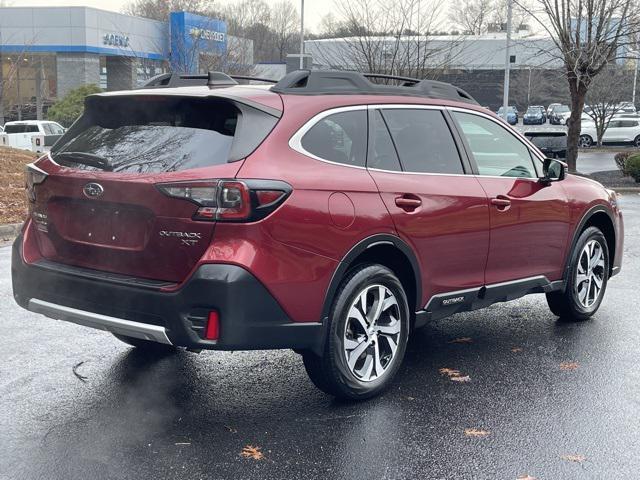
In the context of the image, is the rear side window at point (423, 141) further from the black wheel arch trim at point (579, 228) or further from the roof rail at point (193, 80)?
the black wheel arch trim at point (579, 228)

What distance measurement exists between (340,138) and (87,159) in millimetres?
1416

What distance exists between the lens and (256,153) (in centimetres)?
410

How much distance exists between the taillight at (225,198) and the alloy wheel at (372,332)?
90cm

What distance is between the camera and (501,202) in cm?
546

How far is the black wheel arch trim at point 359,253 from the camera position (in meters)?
4.33

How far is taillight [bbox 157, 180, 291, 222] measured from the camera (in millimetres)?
A: 3939

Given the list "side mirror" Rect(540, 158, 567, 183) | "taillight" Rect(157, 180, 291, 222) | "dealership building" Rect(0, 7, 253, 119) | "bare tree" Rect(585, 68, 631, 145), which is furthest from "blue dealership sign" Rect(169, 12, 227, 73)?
"taillight" Rect(157, 180, 291, 222)

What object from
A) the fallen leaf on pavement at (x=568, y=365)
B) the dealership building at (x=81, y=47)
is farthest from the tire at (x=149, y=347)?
the dealership building at (x=81, y=47)

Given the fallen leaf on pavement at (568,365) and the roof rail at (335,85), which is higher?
the roof rail at (335,85)

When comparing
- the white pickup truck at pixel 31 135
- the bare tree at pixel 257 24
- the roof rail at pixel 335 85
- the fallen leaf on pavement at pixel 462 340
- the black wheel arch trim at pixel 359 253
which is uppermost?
the bare tree at pixel 257 24

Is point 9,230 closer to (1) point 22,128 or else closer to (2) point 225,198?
(2) point 225,198

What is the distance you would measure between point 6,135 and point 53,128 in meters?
3.06

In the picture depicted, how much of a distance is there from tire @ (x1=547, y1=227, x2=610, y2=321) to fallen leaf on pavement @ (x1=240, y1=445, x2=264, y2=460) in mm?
3349

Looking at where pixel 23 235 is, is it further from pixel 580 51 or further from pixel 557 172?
pixel 580 51
